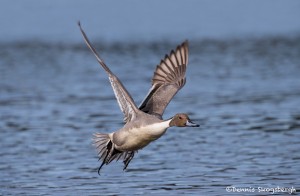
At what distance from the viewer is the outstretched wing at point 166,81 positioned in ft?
31.6

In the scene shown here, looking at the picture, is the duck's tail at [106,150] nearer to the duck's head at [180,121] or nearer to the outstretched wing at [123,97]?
the outstretched wing at [123,97]

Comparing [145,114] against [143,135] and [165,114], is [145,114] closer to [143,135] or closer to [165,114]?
[143,135]

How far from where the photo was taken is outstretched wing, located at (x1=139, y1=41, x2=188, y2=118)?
9625 millimetres

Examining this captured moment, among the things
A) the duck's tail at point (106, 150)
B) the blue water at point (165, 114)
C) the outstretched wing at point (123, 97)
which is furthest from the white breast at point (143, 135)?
the blue water at point (165, 114)

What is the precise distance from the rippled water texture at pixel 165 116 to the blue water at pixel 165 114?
0.07 ft

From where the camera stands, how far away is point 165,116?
49.0 feet

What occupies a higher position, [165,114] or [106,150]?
[165,114]

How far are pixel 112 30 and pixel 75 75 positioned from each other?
1291cm

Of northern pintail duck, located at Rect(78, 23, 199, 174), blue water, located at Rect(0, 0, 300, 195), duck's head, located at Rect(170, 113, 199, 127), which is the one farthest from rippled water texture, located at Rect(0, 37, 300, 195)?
duck's head, located at Rect(170, 113, 199, 127)

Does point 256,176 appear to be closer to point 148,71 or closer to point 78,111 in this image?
point 78,111

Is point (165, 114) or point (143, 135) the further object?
point (165, 114)

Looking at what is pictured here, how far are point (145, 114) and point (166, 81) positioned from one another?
0.87m

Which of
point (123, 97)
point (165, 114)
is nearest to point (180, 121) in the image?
point (123, 97)

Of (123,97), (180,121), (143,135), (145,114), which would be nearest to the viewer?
(180,121)
